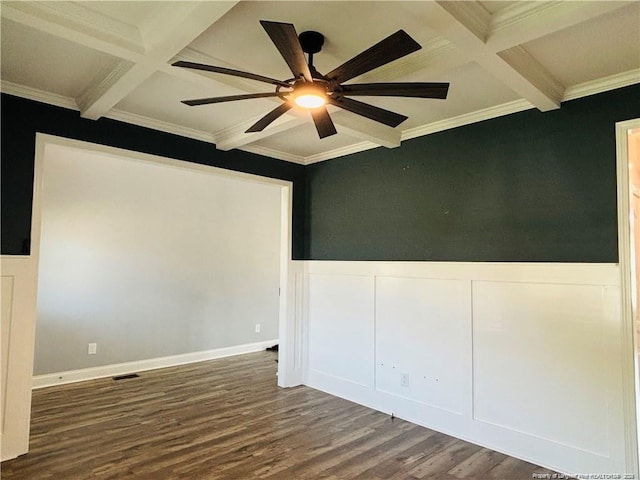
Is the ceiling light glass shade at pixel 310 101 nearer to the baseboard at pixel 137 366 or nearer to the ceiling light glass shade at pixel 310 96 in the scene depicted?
the ceiling light glass shade at pixel 310 96

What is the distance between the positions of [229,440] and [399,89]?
2752 millimetres

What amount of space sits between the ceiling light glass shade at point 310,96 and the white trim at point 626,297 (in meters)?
1.94

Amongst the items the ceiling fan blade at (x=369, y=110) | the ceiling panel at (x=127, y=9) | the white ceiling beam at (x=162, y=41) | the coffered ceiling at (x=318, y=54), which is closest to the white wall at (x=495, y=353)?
the coffered ceiling at (x=318, y=54)

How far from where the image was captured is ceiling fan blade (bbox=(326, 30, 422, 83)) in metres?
1.62

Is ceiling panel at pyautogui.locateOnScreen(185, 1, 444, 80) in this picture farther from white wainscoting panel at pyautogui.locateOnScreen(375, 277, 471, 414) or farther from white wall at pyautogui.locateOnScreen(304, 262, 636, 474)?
white wainscoting panel at pyautogui.locateOnScreen(375, 277, 471, 414)

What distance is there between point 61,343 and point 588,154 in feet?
17.4

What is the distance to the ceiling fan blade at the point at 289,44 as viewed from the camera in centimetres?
155

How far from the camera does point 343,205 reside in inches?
169

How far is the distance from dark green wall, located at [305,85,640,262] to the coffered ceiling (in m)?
0.19

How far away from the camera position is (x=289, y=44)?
5.50ft

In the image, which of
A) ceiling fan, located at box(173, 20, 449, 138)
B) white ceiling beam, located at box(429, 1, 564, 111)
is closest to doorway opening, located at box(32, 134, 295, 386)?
ceiling fan, located at box(173, 20, 449, 138)

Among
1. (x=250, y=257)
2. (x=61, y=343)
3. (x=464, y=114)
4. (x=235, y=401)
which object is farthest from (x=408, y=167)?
(x=61, y=343)

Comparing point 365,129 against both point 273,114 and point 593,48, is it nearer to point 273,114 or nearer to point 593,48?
point 273,114

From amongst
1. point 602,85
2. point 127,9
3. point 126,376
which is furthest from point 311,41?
point 126,376
